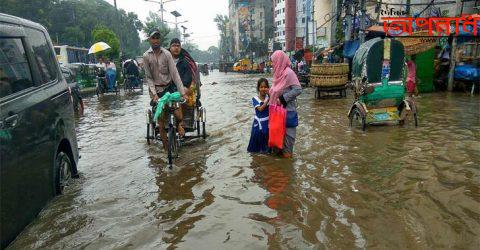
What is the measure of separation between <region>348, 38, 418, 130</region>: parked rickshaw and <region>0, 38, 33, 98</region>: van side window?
6.57m

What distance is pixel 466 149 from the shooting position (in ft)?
21.2

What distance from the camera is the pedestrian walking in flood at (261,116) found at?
6418 mm

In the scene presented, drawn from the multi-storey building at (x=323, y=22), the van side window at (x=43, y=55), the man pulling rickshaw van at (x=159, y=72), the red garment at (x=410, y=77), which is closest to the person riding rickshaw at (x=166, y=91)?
the man pulling rickshaw van at (x=159, y=72)

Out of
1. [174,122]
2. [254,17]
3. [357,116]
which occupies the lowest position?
[357,116]

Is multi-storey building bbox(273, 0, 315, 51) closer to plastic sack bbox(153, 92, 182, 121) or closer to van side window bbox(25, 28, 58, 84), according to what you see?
plastic sack bbox(153, 92, 182, 121)

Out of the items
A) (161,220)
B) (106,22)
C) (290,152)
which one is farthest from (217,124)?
(106,22)

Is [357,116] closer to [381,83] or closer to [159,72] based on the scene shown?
[381,83]

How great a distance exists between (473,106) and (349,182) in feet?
28.1

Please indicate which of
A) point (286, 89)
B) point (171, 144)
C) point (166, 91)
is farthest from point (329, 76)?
point (171, 144)

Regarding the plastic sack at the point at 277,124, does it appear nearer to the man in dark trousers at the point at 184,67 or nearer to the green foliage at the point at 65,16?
the man in dark trousers at the point at 184,67

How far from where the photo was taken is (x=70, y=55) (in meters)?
27.8

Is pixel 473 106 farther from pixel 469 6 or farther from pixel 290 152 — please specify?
pixel 469 6

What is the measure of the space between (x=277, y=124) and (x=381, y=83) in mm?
3619

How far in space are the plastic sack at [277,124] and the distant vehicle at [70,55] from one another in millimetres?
21398
